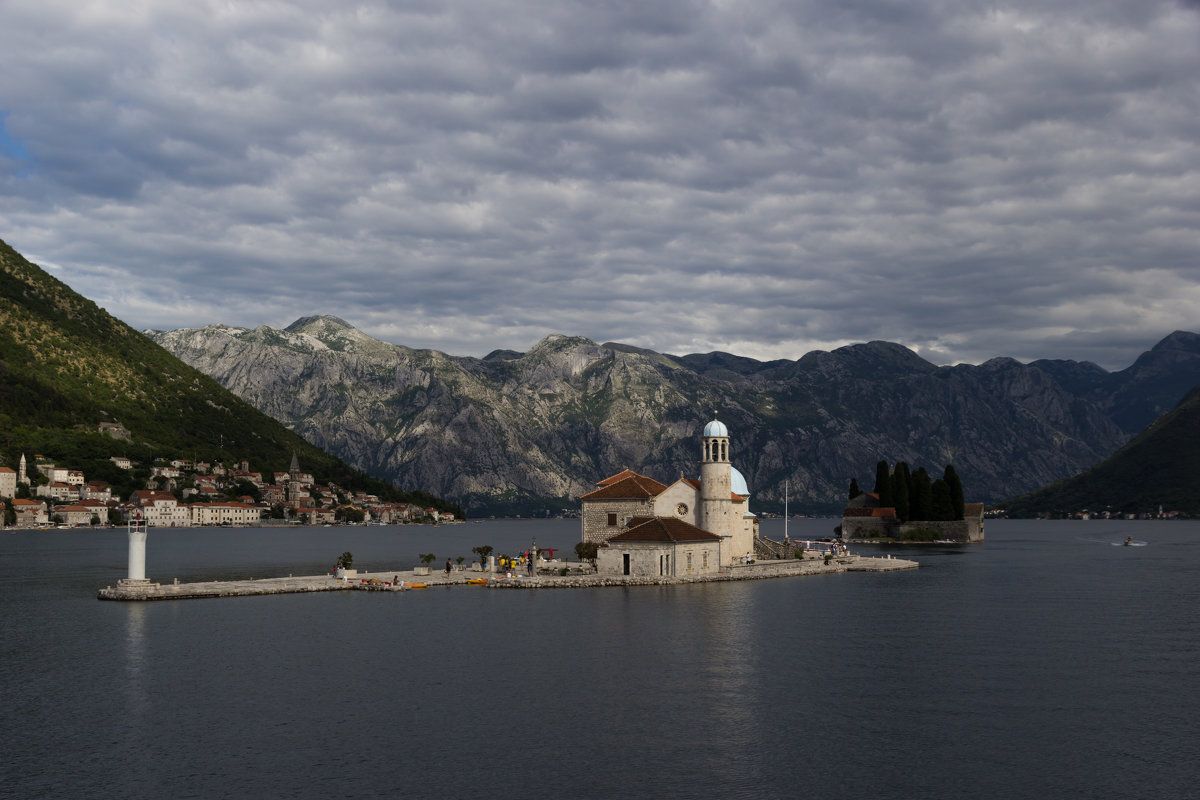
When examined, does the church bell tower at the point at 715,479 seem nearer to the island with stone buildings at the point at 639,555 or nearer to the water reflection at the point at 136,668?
the island with stone buildings at the point at 639,555

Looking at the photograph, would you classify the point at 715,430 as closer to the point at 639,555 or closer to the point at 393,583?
the point at 639,555

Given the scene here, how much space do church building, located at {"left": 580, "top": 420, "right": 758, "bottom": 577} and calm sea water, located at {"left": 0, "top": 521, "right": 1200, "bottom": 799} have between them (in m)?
7.17

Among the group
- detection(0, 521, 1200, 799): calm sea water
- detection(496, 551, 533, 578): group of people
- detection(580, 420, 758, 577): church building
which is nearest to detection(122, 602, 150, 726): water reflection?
detection(0, 521, 1200, 799): calm sea water

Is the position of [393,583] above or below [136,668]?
above

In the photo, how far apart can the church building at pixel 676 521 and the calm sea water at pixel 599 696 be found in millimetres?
7169

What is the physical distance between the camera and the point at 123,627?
69.1m

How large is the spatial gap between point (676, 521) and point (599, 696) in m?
52.9

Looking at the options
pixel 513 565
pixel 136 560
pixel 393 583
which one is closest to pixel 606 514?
pixel 513 565

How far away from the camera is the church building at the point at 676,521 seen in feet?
315

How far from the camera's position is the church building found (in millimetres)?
96062

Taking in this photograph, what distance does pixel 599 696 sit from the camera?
47.8 m

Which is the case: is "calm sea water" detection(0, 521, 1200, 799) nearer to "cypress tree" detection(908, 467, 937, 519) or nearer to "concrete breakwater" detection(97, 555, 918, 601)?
"concrete breakwater" detection(97, 555, 918, 601)

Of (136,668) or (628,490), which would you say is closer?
(136,668)

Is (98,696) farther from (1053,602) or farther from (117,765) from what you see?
(1053,602)
